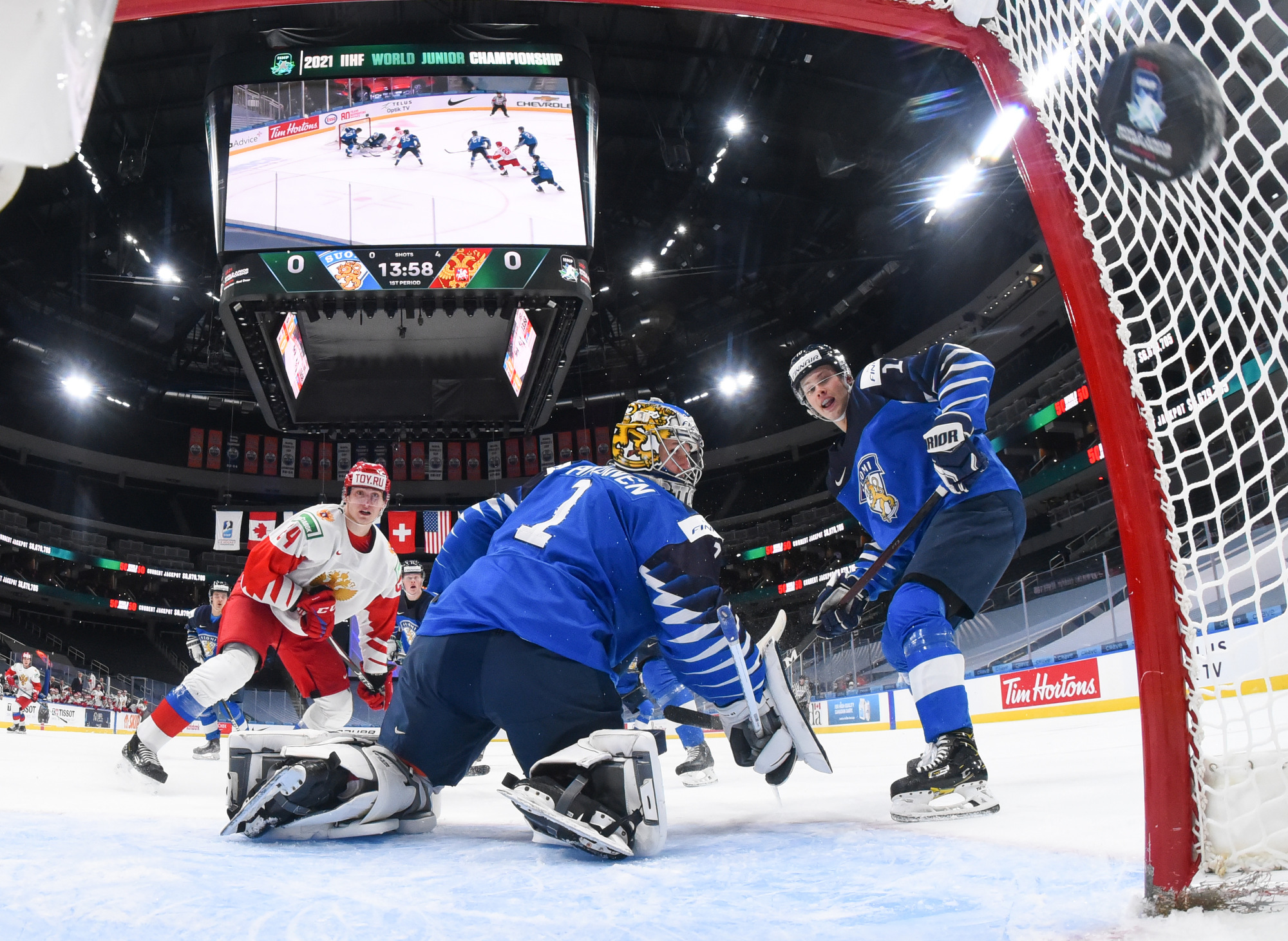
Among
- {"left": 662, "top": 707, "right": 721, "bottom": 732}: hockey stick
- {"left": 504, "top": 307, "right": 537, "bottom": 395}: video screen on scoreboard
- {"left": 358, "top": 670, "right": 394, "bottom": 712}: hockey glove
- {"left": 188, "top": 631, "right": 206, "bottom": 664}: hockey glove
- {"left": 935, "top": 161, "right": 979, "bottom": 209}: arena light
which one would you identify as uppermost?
{"left": 935, "top": 161, "right": 979, "bottom": 209}: arena light

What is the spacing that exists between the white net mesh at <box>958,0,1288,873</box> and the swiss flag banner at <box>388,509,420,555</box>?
1781 cm

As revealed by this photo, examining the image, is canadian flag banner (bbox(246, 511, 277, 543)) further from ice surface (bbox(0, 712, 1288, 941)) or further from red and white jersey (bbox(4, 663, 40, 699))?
ice surface (bbox(0, 712, 1288, 941))

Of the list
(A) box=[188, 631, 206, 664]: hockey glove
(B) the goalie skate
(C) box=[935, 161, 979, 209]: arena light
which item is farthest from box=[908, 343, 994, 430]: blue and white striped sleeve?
(C) box=[935, 161, 979, 209]: arena light

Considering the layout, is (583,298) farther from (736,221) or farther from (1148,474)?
(736,221)

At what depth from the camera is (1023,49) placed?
124 centimetres

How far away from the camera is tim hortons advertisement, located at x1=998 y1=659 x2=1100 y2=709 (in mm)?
6371

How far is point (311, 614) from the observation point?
3.56 m

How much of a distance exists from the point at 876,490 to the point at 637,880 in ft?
5.29

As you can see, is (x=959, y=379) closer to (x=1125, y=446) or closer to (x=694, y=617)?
(x=694, y=617)

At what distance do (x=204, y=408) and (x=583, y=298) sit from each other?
1984cm

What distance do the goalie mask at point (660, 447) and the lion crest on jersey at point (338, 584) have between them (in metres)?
1.98

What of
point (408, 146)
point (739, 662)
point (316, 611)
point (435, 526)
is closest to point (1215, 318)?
point (739, 662)

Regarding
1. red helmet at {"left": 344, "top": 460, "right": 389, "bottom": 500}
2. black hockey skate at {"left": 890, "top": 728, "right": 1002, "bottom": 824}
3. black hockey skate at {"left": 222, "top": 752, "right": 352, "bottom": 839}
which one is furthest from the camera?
red helmet at {"left": 344, "top": 460, "right": 389, "bottom": 500}

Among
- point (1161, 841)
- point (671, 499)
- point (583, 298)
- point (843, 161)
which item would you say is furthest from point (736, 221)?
point (1161, 841)
